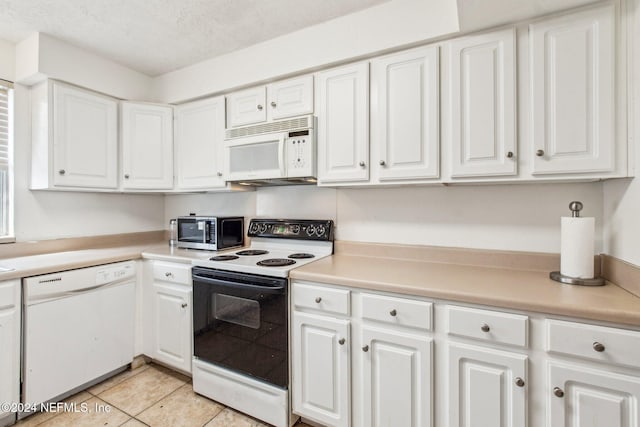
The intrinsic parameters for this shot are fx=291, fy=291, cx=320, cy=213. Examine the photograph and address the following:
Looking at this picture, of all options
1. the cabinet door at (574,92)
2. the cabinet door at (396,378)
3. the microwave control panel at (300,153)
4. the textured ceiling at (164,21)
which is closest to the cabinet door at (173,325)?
the microwave control panel at (300,153)

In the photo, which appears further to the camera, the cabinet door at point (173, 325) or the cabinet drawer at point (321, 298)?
the cabinet door at point (173, 325)

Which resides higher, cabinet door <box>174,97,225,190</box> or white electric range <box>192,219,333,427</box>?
cabinet door <box>174,97,225,190</box>

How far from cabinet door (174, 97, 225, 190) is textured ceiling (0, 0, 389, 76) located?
1.38ft

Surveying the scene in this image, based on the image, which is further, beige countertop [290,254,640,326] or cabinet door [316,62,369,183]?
cabinet door [316,62,369,183]

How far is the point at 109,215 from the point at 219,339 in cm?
170

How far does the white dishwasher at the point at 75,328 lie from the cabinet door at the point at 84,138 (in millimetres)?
750

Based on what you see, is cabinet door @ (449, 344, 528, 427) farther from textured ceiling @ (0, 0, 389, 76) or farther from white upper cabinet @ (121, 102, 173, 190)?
white upper cabinet @ (121, 102, 173, 190)

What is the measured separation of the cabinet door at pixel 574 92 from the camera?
4.02 ft

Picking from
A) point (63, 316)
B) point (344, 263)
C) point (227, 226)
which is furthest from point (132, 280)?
point (344, 263)

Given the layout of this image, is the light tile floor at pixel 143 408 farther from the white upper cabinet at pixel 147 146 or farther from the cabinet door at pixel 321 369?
the white upper cabinet at pixel 147 146

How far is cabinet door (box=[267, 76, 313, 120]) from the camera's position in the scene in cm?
191

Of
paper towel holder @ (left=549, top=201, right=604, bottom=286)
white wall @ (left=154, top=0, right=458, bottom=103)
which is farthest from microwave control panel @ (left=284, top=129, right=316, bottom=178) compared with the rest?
paper towel holder @ (left=549, top=201, right=604, bottom=286)

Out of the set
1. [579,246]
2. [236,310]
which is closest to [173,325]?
[236,310]

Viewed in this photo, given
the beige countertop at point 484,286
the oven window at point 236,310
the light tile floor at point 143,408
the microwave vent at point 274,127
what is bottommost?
the light tile floor at point 143,408
